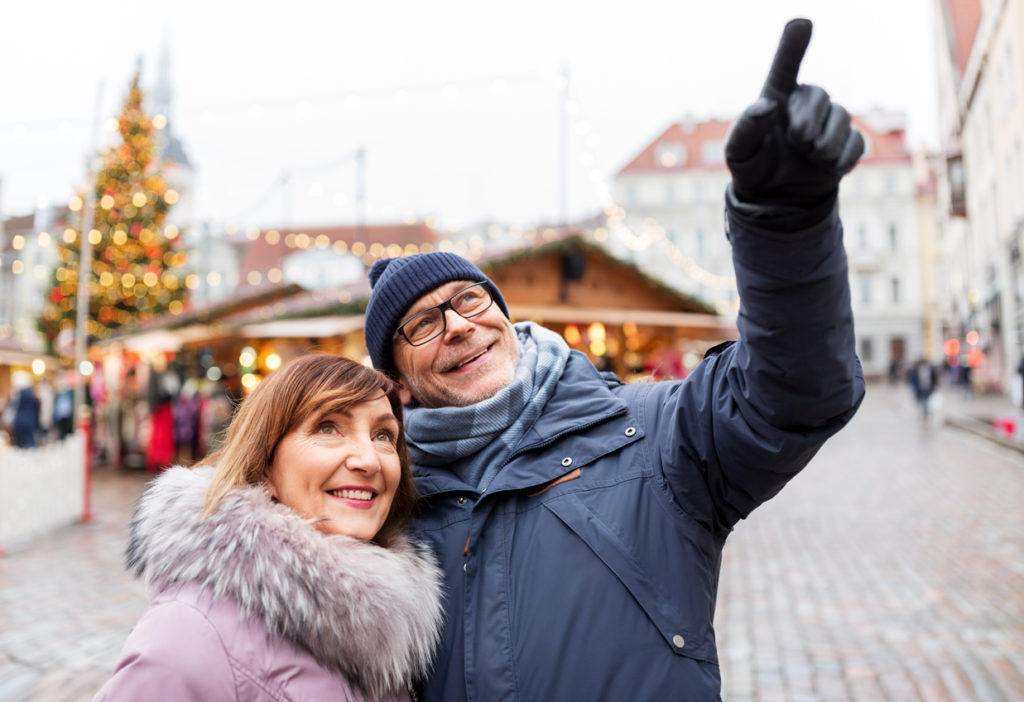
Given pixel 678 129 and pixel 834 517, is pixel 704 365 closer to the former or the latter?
pixel 834 517

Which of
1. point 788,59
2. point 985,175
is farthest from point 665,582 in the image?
point 985,175

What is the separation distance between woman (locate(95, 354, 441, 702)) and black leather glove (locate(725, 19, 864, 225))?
1002 millimetres

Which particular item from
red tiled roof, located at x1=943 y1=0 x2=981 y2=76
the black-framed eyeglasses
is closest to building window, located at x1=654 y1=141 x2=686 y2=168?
red tiled roof, located at x1=943 y1=0 x2=981 y2=76

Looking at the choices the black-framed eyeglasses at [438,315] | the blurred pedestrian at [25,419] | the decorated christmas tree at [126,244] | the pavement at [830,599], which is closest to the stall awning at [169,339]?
the blurred pedestrian at [25,419]

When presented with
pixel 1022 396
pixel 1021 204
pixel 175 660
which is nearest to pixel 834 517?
pixel 1022 396

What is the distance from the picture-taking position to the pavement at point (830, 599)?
4.30m

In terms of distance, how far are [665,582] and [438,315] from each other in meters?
0.92

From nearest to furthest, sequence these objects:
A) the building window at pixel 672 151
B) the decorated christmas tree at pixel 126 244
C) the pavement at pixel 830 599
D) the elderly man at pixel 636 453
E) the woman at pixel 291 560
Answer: the elderly man at pixel 636 453 < the woman at pixel 291 560 < the pavement at pixel 830 599 < the decorated christmas tree at pixel 126 244 < the building window at pixel 672 151

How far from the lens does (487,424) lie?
1805mm

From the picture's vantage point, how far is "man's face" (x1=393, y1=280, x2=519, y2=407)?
1.96 metres

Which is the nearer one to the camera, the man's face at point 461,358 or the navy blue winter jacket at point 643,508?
the navy blue winter jacket at point 643,508

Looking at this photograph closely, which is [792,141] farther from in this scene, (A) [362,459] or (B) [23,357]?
(B) [23,357]

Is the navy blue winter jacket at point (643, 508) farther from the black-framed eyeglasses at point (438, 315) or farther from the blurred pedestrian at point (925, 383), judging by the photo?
the blurred pedestrian at point (925, 383)

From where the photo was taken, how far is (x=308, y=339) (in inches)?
433
